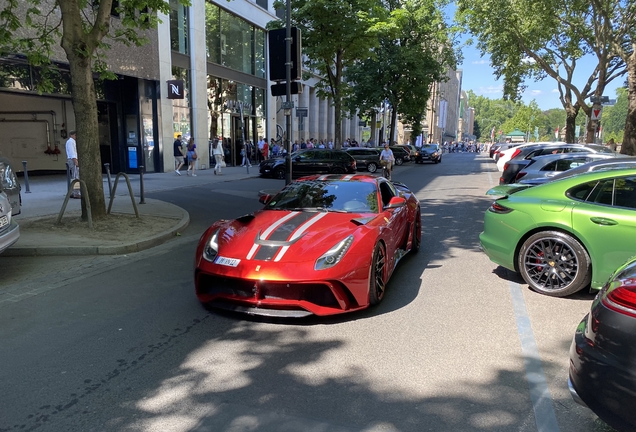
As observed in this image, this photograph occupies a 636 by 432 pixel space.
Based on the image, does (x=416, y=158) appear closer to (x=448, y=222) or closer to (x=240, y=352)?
(x=448, y=222)

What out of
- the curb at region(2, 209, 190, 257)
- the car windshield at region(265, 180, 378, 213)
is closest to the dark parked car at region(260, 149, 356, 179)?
the curb at region(2, 209, 190, 257)

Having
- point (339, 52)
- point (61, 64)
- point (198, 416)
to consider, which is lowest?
point (198, 416)

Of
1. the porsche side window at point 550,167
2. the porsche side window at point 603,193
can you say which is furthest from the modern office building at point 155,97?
the porsche side window at point 603,193

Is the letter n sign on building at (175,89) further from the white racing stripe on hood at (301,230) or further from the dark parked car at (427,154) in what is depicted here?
the dark parked car at (427,154)

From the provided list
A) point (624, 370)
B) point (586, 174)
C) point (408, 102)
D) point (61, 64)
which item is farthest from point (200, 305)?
point (408, 102)

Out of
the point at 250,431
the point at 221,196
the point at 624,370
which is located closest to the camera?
the point at 624,370

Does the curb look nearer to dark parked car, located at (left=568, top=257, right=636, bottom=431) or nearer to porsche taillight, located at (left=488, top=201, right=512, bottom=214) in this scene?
porsche taillight, located at (left=488, top=201, right=512, bottom=214)

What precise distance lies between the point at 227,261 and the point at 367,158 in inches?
939

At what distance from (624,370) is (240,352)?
8.71 ft

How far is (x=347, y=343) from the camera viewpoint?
3918mm

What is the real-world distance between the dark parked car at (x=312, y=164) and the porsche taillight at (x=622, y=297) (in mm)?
19099

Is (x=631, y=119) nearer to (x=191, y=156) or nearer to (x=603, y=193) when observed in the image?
(x=603, y=193)

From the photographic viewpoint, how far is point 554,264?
5.13 meters

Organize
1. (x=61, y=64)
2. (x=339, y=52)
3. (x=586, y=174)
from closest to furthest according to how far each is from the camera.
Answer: (x=586, y=174)
(x=61, y=64)
(x=339, y=52)
